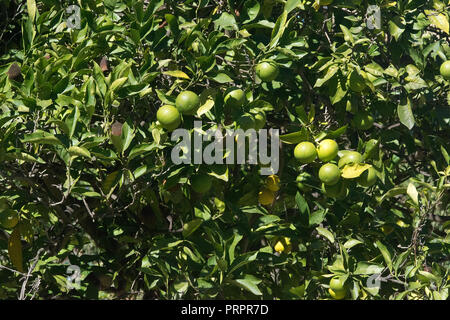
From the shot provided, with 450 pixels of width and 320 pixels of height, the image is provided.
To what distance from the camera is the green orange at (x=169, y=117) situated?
168 cm

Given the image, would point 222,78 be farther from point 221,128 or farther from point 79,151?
point 79,151

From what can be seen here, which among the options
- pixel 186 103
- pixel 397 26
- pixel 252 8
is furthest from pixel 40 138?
pixel 397 26

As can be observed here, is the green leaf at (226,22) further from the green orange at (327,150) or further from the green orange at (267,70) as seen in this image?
the green orange at (327,150)

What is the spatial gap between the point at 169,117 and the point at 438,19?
3.38 ft

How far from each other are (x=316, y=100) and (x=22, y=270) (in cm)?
115

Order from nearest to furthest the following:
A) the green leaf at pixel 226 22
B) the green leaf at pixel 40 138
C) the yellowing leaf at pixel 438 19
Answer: the green leaf at pixel 40 138
the green leaf at pixel 226 22
the yellowing leaf at pixel 438 19

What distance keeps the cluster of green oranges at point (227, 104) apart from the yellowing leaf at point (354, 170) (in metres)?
0.27

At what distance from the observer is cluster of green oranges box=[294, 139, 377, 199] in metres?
1.79

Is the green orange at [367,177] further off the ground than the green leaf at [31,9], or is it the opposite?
the green leaf at [31,9]

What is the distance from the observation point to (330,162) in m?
1.86

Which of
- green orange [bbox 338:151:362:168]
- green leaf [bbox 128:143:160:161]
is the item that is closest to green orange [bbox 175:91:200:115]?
green leaf [bbox 128:143:160:161]

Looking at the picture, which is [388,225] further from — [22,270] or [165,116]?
[22,270]

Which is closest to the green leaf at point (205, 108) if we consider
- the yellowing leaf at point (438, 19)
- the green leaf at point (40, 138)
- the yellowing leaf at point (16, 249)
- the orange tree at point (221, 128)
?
the orange tree at point (221, 128)

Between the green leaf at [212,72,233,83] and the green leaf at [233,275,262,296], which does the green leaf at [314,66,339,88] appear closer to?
the green leaf at [212,72,233,83]
